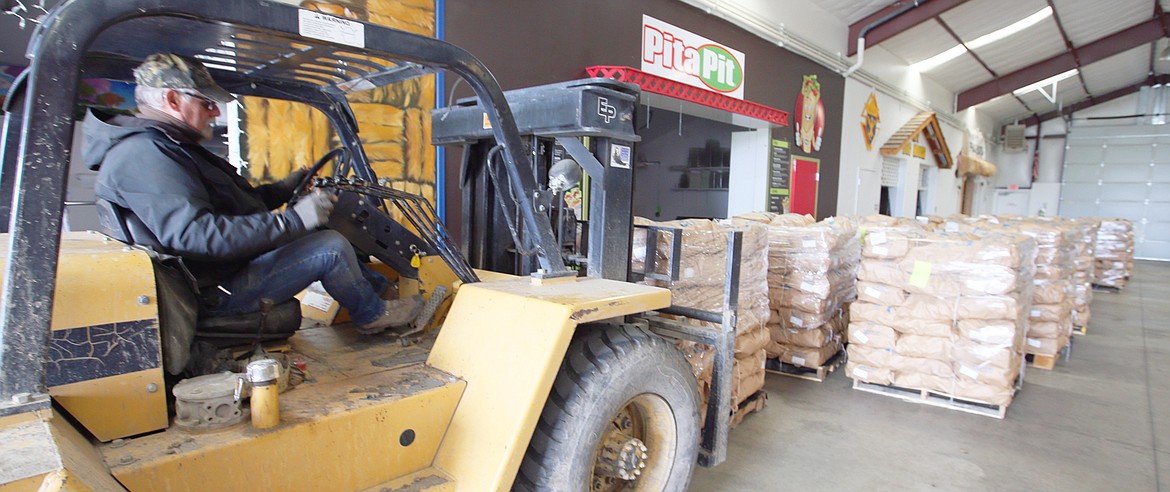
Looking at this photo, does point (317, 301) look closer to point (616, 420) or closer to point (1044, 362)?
point (616, 420)

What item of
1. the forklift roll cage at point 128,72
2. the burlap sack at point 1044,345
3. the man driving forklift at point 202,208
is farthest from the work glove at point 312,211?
the burlap sack at point 1044,345

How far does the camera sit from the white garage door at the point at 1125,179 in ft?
68.7

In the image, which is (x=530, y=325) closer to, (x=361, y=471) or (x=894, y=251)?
(x=361, y=471)

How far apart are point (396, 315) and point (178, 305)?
0.93 m

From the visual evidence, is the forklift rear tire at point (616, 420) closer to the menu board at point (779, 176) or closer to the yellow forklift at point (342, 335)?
the yellow forklift at point (342, 335)

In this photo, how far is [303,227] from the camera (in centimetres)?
203

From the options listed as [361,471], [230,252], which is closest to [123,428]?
[230,252]

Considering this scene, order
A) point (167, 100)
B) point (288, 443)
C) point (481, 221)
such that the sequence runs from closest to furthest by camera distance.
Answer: point (288, 443), point (167, 100), point (481, 221)

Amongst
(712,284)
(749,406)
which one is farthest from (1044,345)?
(712,284)

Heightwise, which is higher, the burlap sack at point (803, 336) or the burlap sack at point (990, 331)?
the burlap sack at point (990, 331)

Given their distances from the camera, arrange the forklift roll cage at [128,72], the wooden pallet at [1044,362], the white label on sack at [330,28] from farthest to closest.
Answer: the wooden pallet at [1044,362], the white label on sack at [330,28], the forklift roll cage at [128,72]

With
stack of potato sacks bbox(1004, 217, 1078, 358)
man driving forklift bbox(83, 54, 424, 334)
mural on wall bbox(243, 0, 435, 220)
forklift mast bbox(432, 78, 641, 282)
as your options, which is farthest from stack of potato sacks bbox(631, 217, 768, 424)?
stack of potato sacks bbox(1004, 217, 1078, 358)

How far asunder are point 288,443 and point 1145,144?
1133 inches

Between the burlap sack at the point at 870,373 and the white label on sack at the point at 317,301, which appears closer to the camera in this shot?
the white label on sack at the point at 317,301
